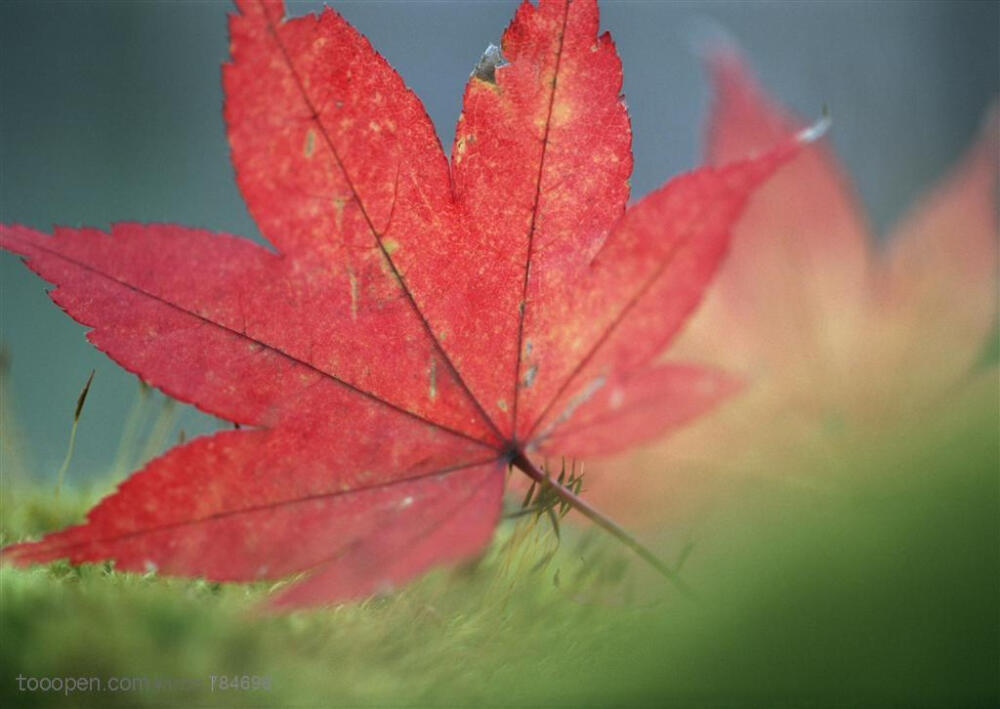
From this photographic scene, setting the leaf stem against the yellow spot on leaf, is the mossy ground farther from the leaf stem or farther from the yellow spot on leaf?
the yellow spot on leaf

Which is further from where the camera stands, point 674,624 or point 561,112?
point 561,112

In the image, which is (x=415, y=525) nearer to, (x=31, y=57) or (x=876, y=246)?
(x=876, y=246)

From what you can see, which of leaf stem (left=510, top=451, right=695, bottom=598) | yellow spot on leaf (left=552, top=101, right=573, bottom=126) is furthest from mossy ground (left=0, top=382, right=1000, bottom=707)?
yellow spot on leaf (left=552, top=101, right=573, bottom=126)

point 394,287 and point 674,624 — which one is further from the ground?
point 394,287

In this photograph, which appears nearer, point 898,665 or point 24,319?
point 898,665

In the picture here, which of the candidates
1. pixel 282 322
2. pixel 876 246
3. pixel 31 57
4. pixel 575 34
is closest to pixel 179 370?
pixel 282 322
